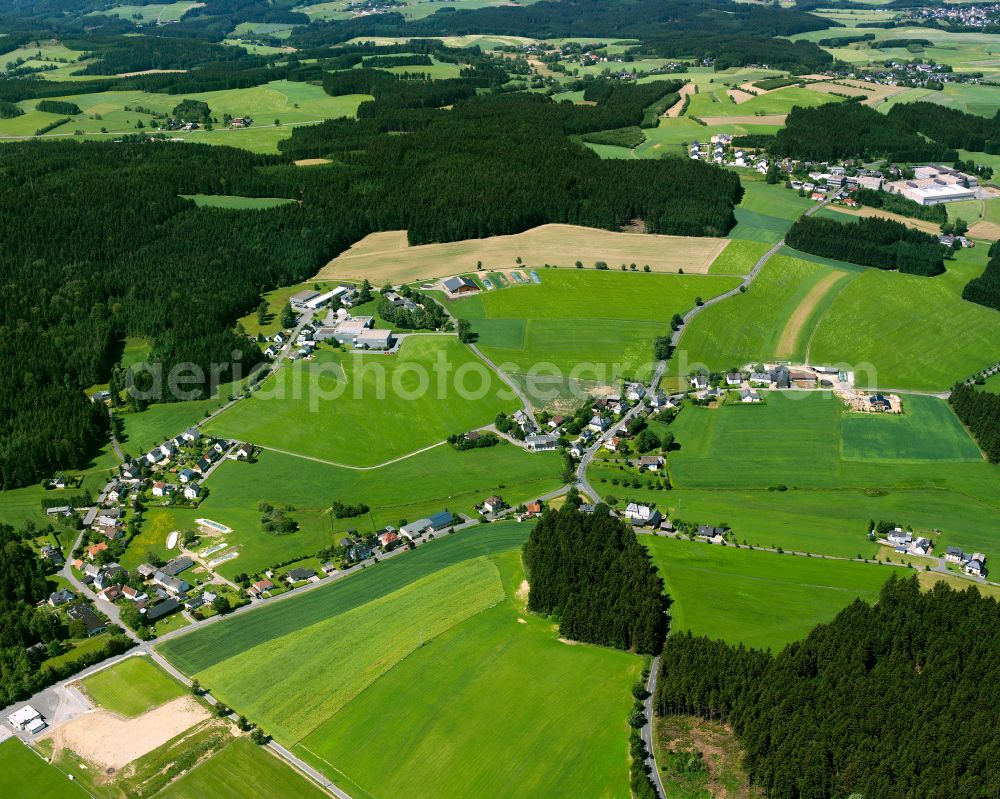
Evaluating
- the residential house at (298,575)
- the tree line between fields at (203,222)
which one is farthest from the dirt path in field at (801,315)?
the residential house at (298,575)

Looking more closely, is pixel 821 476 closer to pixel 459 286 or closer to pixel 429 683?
pixel 429 683

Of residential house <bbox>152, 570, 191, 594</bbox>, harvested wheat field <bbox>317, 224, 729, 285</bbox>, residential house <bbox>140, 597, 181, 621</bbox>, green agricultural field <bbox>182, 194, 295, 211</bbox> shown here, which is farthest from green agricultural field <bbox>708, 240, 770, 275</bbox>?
residential house <bbox>140, 597, 181, 621</bbox>

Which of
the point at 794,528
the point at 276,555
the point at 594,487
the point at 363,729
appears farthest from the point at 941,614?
the point at 276,555

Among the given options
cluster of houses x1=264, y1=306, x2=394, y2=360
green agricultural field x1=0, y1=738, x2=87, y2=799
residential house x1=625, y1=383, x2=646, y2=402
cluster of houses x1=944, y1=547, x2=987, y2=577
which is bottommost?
green agricultural field x1=0, y1=738, x2=87, y2=799

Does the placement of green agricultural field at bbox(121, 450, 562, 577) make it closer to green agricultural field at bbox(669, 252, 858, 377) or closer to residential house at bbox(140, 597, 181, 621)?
residential house at bbox(140, 597, 181, 621)

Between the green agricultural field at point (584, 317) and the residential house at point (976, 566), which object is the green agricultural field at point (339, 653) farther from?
the green agricultural field at point (584, 317)

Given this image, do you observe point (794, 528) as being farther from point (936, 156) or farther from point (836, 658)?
point (936, 156)

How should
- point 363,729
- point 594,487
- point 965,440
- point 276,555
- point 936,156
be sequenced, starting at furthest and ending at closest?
point 936,156 < point 965,440 < point 594,487 < point 276,555 < point 363,729
